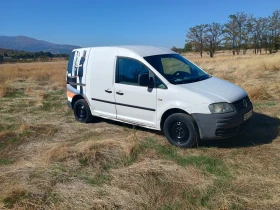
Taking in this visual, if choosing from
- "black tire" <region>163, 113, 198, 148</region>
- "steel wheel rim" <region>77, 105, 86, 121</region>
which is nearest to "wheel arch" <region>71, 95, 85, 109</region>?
"steel wheel rim" <region>77, 105, 86, 121</region>

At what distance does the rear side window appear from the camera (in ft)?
18.0

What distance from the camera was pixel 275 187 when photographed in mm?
3389

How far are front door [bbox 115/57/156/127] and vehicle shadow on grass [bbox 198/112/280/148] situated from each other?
117 cm

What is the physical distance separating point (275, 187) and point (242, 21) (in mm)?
51274

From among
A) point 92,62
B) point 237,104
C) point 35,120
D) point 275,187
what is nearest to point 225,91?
point 237,104

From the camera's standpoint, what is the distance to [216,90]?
4.89 meters

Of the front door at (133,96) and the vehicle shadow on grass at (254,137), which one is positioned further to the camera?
the front door at (133,96)

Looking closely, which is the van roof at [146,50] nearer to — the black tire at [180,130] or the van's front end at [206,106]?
the van's front end at [206,106]

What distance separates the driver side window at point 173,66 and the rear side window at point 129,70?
45 cm

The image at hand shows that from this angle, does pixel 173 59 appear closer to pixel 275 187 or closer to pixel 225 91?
pixel 225 91

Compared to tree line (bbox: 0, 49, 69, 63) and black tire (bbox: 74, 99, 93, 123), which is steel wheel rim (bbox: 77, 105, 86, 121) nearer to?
black tire (bbox: 74, 99, 93, 123)

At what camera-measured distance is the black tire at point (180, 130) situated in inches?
189

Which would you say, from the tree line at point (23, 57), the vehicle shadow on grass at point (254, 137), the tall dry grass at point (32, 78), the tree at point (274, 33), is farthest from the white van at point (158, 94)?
the tree line at point (23, 57)

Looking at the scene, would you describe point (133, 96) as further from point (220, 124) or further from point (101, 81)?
point (220, 124)
